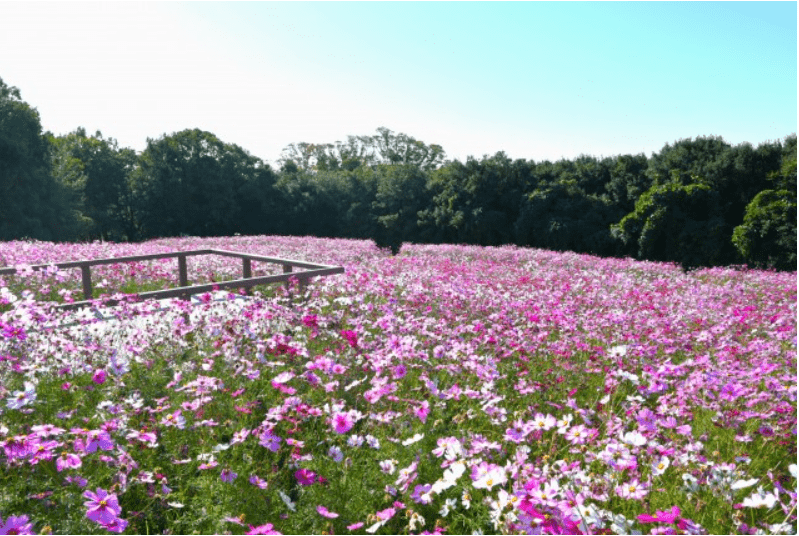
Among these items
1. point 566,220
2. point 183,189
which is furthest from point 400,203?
point 183,189

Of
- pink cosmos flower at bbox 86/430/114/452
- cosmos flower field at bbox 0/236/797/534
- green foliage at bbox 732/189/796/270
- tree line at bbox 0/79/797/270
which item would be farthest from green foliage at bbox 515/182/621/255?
pink cosmos flower at bbox 86/430/114/452

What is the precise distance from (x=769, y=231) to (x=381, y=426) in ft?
87.2

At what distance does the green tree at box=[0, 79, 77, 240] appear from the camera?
30.5 metres

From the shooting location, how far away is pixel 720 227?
26.4 m

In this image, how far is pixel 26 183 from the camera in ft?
104

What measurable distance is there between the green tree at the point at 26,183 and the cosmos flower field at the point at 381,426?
30721 millimetres

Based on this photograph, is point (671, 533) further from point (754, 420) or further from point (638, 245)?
point (638, 245)

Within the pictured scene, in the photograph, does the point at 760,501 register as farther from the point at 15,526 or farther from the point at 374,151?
the point at 374,151

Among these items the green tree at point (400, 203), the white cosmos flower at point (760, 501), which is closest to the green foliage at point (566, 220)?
the green tree at point (400, 203)

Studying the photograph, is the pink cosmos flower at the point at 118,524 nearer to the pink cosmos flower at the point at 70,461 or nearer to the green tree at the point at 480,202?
the pink cosmos flower at the point at 70,461

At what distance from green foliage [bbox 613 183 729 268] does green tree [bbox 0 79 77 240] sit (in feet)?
107

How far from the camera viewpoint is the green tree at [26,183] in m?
30.5

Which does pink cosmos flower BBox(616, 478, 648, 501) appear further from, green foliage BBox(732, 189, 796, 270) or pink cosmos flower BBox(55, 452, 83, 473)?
green foliage BBox(732, 189, 796, 270)

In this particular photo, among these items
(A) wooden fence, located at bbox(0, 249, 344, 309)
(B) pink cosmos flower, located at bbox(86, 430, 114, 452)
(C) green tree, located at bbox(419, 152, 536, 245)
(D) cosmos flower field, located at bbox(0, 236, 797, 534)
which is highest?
(C) green tree, located at bbox(419, 152, 536, 245)
